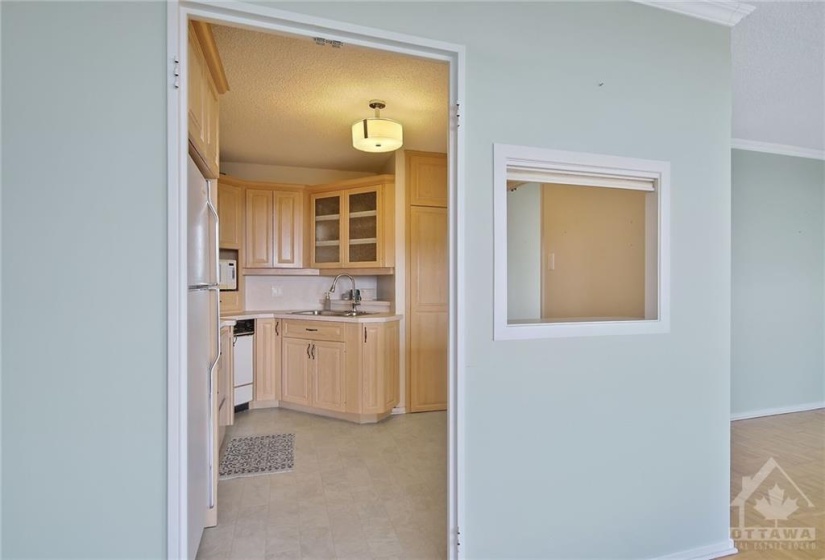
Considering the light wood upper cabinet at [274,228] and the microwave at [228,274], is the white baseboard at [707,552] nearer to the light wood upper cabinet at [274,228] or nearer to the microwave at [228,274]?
the light wood upper cabinet at [274,228]

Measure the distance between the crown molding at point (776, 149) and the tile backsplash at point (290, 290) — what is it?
3911 millimetres

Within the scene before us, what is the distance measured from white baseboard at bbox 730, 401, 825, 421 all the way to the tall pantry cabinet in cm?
282

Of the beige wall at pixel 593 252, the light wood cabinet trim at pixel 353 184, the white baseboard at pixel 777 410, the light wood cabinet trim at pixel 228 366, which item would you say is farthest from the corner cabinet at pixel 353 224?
the white baseboard at pixel 777 410

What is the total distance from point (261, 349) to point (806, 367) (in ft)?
18.1

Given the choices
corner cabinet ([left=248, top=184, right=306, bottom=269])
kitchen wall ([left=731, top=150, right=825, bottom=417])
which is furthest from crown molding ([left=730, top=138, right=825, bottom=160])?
corner cabinet ([left=248, top=184, right=306, bottom=269])

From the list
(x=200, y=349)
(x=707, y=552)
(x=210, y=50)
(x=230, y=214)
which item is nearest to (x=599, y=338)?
(x=707, y=552)

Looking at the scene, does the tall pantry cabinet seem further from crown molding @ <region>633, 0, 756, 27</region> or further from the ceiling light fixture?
crown molding @ <region>633, 0, 756, 27</region>

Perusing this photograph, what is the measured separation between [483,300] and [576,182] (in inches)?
28.7

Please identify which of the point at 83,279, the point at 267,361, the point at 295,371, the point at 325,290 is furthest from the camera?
the point at 325,290

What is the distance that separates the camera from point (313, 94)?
9.63ft

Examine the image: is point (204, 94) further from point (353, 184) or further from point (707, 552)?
point (707, 552)

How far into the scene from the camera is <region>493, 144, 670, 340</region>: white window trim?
1.69 meters

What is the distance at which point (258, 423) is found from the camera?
12.5 feet

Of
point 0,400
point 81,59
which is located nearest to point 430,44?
point 81,59
